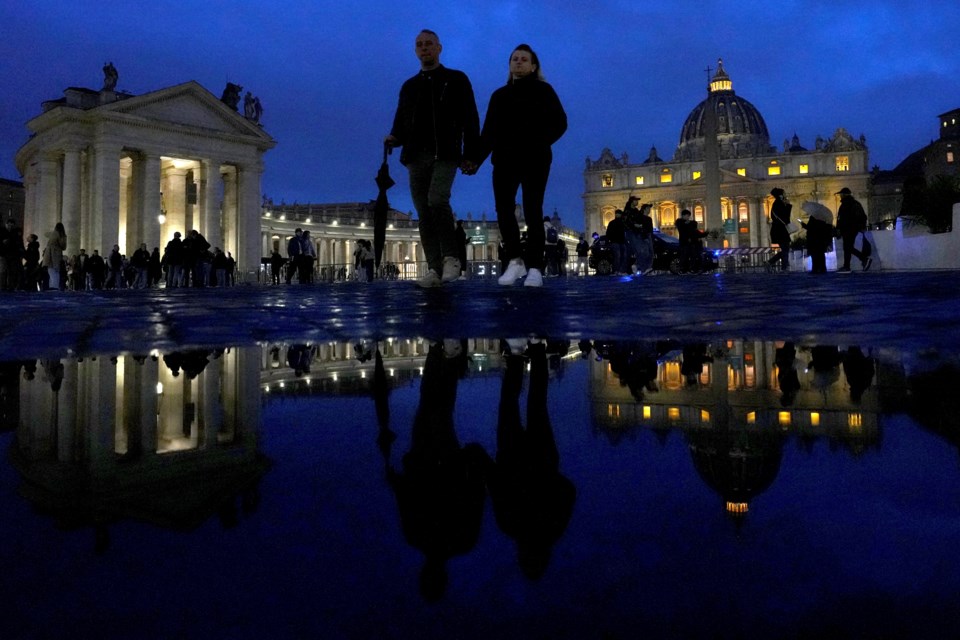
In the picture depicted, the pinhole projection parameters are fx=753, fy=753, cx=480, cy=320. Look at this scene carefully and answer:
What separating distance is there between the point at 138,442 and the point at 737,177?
315 feet

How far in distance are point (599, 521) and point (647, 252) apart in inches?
615

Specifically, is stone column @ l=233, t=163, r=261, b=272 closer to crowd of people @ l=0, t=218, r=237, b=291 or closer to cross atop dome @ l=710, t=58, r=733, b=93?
crowd of people @ l=0, t=218, r=237, b=291

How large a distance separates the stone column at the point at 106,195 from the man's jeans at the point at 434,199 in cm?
3048

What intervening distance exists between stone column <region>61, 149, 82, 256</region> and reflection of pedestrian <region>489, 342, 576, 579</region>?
3685cm

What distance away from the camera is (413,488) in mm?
Result: 1037

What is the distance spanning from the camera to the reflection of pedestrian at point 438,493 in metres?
0.80

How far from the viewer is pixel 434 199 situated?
6.44 meters

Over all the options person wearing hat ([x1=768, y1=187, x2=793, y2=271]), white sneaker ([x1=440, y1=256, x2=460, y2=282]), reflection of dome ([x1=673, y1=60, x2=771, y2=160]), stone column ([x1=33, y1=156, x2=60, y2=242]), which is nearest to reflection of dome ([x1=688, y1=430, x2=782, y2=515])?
white sneaker ([x1=440, y1=256, x2=460, y2=282])

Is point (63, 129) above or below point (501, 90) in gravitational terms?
above

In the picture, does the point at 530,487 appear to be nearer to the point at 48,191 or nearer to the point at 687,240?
the point at 687,240

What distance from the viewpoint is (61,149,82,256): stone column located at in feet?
109

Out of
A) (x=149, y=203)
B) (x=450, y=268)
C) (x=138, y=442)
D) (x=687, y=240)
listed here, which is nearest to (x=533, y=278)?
(x=450, y=268)

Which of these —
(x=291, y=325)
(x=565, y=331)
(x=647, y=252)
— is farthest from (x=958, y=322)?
(x=647, y=252)

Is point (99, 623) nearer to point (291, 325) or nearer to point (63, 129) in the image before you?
point (291, 325)
